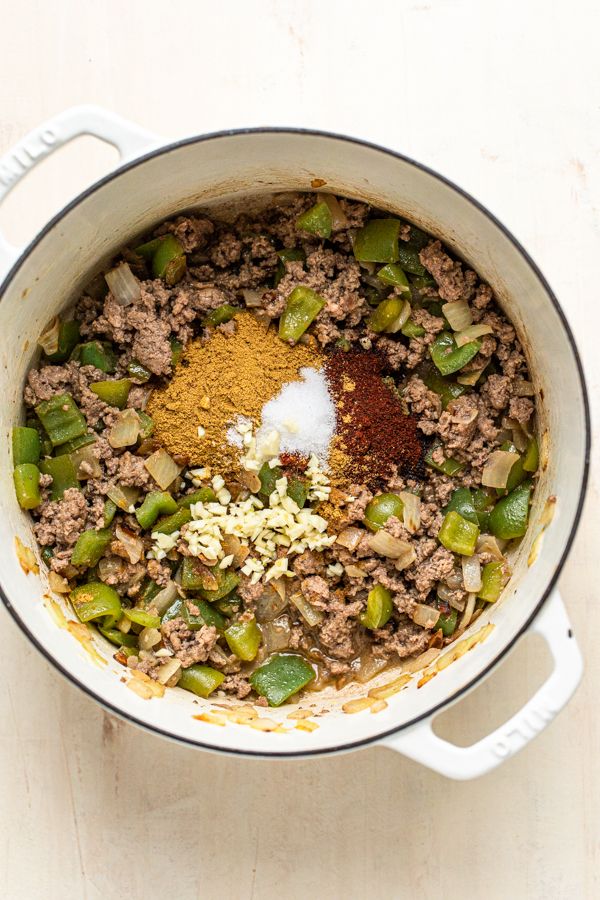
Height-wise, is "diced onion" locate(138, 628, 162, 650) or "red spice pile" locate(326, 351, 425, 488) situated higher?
"red spice pile" locate(326, 351, 425, 488)

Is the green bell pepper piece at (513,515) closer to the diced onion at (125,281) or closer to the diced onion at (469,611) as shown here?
the diced onion at (469,611)

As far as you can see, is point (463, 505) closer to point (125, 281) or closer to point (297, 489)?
point (297, 489)

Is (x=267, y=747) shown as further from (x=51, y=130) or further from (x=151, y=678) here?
(x=51, y=130)

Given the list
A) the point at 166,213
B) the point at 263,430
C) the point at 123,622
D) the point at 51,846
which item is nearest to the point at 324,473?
the point at 263,430

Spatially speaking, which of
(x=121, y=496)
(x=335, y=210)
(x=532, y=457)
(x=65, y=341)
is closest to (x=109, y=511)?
(x=121, y=496)

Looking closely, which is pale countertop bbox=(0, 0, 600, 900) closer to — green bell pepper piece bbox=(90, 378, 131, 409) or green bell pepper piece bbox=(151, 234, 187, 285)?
green bell pepper piece bbox=(151, 234, 187, 285)

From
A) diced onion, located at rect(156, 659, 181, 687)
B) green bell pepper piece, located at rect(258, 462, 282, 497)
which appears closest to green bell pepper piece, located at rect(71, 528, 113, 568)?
diced onion, located at rect(156, 659, 181, 687)
